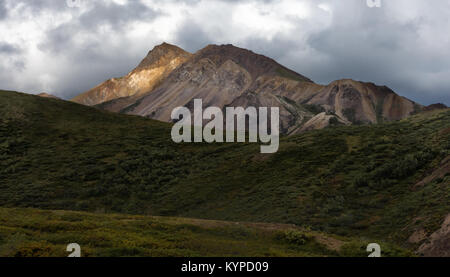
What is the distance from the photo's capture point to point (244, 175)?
3884cm

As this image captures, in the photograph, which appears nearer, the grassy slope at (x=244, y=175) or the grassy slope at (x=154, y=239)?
the grassy slope at (x=154, y=239)

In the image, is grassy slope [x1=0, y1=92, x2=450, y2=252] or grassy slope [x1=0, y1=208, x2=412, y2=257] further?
grassy slope [x1=0, y1=92, x2=450, y2=252]

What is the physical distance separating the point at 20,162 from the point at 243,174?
26478mm

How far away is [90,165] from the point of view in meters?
44.4

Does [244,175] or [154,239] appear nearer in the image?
[154,239]

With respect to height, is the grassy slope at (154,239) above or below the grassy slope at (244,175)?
below

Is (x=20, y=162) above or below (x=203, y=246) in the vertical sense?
above

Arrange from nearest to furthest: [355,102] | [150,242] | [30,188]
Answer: [150,242] → [30,188] → [355,102]

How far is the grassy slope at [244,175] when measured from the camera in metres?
26.0

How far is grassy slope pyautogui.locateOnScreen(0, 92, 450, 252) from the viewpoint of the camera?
25969mm

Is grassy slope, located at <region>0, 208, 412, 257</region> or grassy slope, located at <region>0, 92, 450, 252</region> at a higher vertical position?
grassy slope, located at <region>0, 92, 450, 252</region>

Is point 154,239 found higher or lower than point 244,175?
lower

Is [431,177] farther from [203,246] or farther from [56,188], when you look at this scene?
[56,188]
